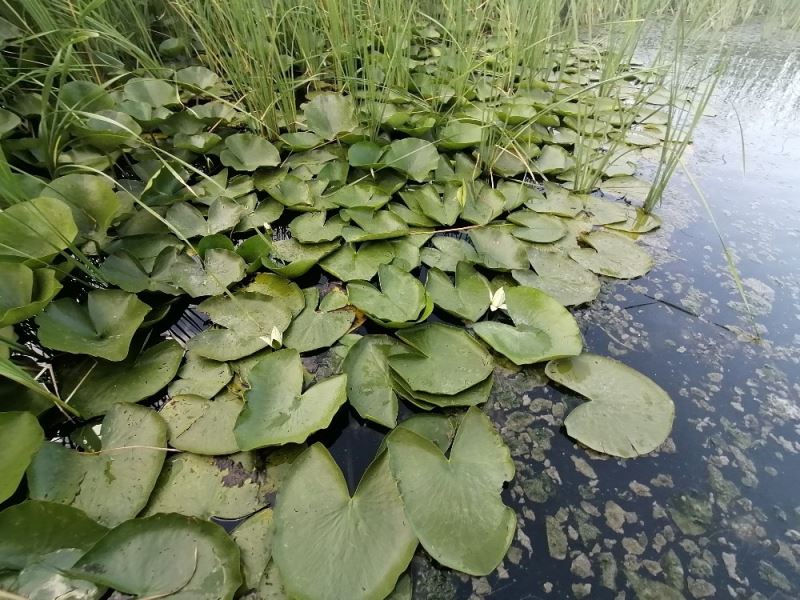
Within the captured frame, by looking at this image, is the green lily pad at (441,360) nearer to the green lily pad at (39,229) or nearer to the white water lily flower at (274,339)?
the white water lily flower at (274,339)

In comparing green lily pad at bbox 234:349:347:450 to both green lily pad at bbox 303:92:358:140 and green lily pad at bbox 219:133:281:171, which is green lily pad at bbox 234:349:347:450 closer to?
green lily pad at bbox 219:133:281:171

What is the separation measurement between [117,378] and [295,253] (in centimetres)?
55

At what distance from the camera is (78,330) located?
0.92 meters

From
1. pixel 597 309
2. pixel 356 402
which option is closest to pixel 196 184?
pixel 356 402

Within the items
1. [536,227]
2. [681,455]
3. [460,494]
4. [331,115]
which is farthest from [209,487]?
[331,115]

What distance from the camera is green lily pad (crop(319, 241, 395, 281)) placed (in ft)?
3.85

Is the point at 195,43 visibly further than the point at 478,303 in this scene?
Yes

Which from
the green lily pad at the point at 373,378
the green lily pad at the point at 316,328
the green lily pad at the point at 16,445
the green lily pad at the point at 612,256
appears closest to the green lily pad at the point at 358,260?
the green lily pad at the point at 316,328

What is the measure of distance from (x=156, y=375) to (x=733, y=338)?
1.38 metres

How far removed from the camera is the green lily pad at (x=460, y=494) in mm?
664

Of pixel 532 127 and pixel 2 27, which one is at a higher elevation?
pixel 2 27

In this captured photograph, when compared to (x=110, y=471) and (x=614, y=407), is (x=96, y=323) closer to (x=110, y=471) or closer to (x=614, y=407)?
(x=110, y=471)

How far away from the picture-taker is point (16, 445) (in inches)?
27.1

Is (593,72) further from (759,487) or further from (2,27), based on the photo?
(2,27)
